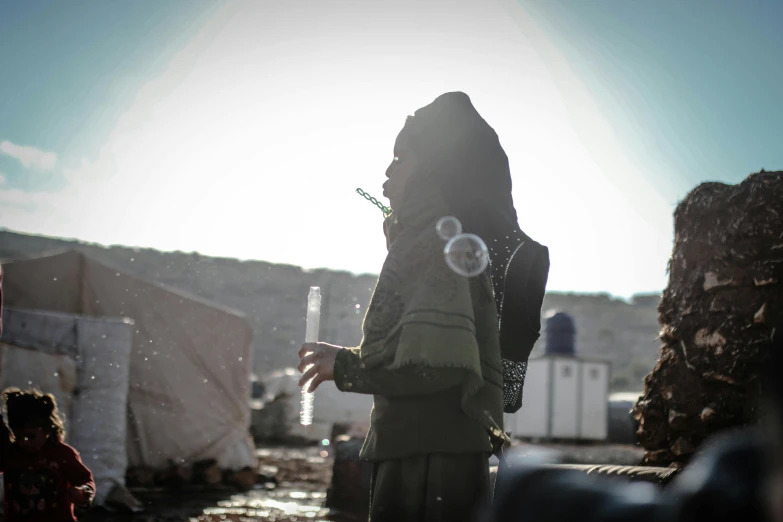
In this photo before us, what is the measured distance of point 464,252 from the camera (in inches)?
79.6

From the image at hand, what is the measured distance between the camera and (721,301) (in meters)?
4.05

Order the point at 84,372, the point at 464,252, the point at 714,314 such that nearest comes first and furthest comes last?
the point at 464,252 → the point at 714,314 → the point at 84,372

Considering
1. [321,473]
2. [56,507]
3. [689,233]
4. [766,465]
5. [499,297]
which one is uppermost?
[689,233]

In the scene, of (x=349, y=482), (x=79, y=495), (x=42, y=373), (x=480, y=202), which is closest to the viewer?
(x=480, y=202)

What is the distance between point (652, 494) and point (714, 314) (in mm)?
3450

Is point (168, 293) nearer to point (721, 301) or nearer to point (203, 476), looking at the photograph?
point (203, 476)

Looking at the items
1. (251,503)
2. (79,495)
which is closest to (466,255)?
(79,495)

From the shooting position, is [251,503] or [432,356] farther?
[251,503]

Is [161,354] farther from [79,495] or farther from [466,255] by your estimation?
[466,255]

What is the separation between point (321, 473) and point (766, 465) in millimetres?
10653

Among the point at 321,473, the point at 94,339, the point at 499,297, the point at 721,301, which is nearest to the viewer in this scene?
the point at 499,297

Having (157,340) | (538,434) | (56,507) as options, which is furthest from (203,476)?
(538,434)

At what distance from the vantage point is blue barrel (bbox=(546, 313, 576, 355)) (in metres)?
19.5

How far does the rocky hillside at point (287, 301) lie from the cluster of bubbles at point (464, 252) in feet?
101
